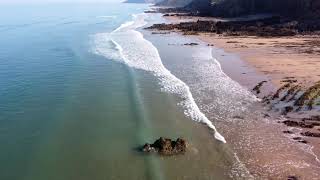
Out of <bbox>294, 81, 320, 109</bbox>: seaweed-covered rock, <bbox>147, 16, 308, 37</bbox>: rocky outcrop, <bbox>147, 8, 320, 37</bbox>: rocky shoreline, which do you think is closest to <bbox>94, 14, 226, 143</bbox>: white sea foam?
<bbox>294, 81, 320, 109</bbox>: seaweed-covered rock

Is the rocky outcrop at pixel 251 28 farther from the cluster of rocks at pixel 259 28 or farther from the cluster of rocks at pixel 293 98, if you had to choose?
the cluster of rocks at pixel 293 98

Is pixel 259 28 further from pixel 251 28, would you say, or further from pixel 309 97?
pixel 309 97

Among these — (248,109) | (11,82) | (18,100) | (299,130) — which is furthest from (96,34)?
(299,130)

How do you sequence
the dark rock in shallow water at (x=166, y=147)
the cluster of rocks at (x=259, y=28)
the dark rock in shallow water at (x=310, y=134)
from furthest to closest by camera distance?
the cluster of rocks at (x=259, y=28) → the dark rock in shallow water at (x=310, y=134) → the dark rock in shallow water at (x=166, y=147)

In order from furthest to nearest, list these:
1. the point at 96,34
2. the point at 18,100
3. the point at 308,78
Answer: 1. the point at 96,34
2. the point at 308,78
3. the point at 18,100

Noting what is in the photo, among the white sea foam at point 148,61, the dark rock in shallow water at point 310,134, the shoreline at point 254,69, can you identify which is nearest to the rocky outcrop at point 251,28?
the shoreline at point 254,69

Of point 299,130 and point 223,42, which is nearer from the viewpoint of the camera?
point 299,130

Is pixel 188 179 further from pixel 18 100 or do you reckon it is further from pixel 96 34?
pixel 96 34
